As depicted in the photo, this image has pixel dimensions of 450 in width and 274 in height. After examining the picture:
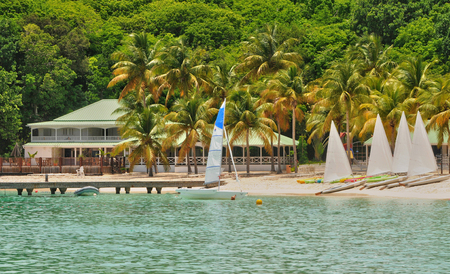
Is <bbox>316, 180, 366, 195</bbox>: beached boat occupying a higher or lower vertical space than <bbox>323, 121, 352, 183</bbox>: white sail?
lower

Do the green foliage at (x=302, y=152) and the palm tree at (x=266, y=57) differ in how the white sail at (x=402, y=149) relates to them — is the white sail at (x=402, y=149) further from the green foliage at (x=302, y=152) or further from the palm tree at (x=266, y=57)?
the green foliage at (x=302, y=152)

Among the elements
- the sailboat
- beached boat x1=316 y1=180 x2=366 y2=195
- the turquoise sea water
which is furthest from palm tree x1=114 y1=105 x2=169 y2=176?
beached boat x1=316 y1=180 x2=366 y2=195

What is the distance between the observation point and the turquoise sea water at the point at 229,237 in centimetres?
1900

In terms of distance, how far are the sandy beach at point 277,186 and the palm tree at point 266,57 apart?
1215cm

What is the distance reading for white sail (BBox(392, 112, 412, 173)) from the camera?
43.5m

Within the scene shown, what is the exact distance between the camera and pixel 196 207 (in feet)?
125

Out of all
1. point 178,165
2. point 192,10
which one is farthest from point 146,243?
point 192,10

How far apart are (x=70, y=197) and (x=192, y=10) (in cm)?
5271

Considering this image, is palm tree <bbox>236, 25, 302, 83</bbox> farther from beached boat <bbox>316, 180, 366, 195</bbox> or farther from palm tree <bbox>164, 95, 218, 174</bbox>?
beached boat <bbox>316, 180, 366, 195</bbox>

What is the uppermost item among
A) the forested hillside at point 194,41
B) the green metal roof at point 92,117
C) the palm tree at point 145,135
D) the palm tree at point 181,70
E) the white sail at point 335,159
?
the forested hillside at point 194,41

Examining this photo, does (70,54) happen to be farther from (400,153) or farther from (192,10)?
(400,153)

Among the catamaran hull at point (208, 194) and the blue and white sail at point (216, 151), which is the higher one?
the blue and white sail at point (216, 151)

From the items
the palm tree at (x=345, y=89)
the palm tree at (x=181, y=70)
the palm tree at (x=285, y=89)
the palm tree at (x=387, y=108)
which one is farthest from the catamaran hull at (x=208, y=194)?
the palm tree at (x=181, y=70)

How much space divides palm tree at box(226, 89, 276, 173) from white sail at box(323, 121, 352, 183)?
34.3ft
